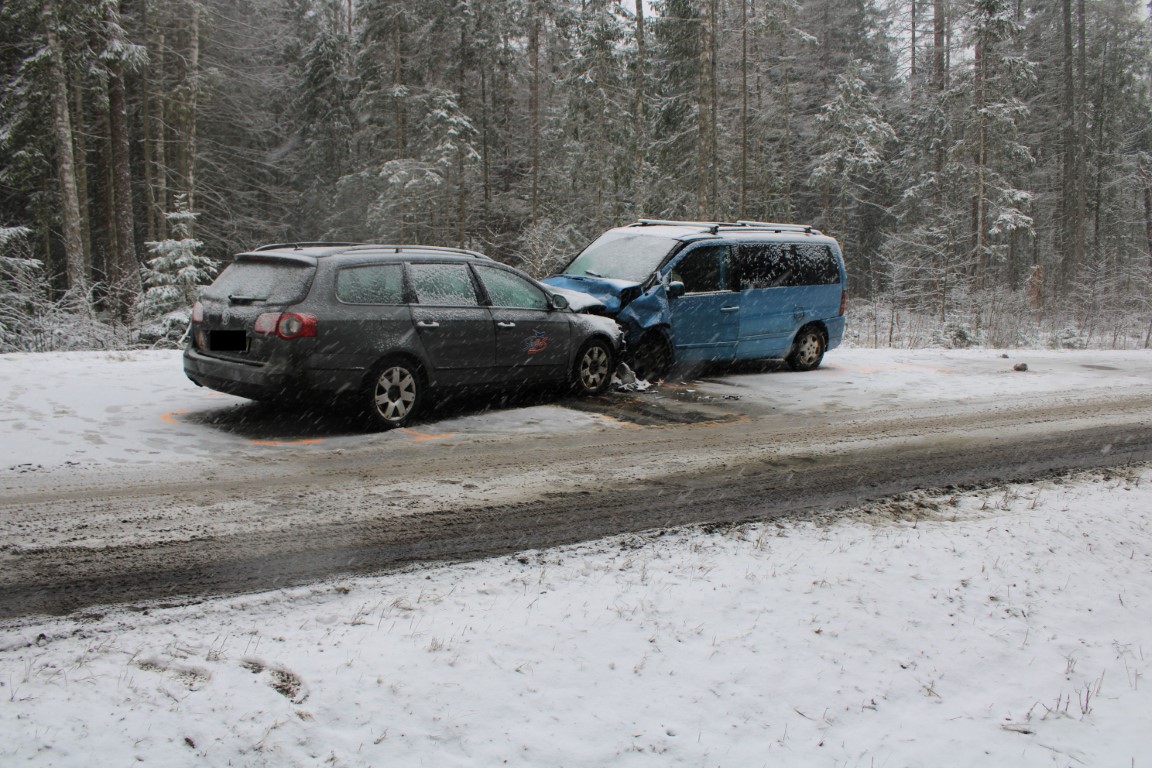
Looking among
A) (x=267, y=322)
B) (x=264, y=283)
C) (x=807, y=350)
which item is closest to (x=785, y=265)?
(x=807, y=350)

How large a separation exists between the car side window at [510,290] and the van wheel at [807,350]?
5.17m

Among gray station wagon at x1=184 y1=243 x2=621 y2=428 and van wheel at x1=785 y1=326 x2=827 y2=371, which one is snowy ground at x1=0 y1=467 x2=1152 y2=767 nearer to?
gray station wagon at x1=184 y1=243 x2=621 y2=428

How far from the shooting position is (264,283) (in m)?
7.50

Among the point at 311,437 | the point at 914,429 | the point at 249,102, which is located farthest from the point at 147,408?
the point at 249,102

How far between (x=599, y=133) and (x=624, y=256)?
21.6 metres

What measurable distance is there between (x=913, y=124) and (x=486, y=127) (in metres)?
19.7

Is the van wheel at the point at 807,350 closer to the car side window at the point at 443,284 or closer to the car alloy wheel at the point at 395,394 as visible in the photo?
the car side window at the point at 443,284

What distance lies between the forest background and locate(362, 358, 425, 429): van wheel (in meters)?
12.0

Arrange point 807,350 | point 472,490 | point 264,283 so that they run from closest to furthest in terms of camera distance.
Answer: point 472,490, point 264,283, point 807,350

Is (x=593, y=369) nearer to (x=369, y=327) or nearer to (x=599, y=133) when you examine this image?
(x=369, y=327)

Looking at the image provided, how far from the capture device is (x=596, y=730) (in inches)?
124

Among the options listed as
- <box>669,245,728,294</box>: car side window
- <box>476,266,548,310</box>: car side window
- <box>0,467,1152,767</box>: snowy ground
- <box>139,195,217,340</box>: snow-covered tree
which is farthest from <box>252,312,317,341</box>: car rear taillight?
<box>139,195,217,340</box>: snow-covered tree

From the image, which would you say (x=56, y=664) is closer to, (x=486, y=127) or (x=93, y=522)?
(x=93, y=522)

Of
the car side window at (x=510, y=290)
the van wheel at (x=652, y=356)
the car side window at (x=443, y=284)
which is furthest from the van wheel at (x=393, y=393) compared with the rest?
the van wheel at (x=652, y=356)
